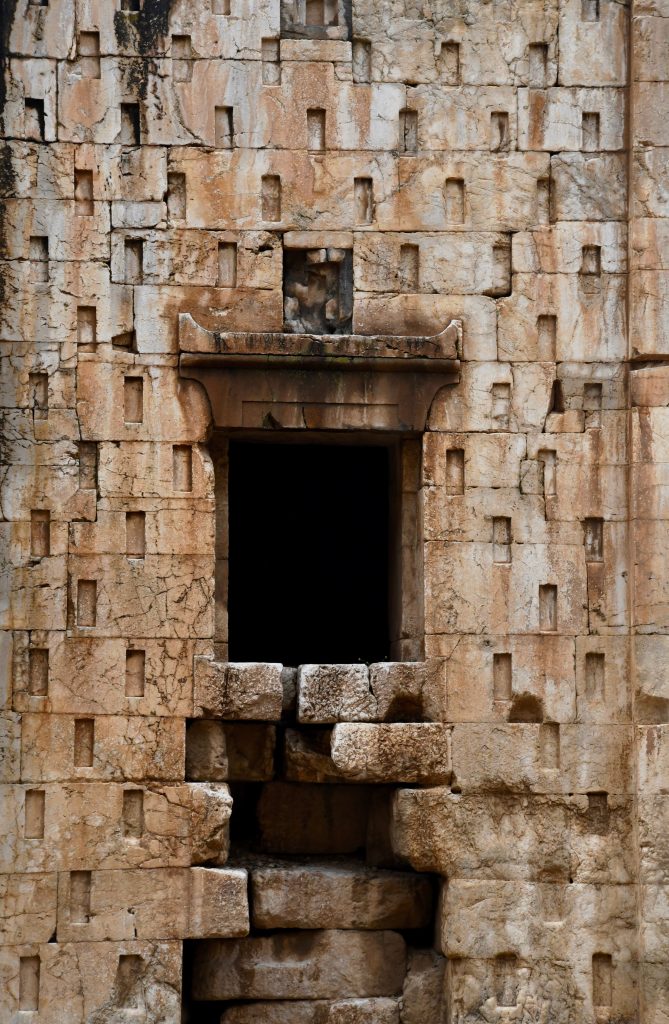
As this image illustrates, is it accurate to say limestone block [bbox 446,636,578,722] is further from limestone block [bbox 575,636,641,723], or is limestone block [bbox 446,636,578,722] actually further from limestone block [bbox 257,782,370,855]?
limestone block [bbox 257,782,370,855]

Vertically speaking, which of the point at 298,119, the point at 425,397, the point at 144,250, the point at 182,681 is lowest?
the point at 182,681

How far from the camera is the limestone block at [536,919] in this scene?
534 inches

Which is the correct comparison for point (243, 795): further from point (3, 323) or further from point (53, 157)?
point (53, 157)

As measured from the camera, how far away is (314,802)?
1432cm

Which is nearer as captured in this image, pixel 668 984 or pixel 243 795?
pixel 668 984

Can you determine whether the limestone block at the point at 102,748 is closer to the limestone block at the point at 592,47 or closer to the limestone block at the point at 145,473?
the limestone block at the point at 145,473

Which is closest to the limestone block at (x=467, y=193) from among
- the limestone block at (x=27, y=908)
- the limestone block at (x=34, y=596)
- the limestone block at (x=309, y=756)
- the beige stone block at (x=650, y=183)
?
the beige stone block at (x=650, y=183)

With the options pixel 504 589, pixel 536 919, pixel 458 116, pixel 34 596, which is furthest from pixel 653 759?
pixel 458 116

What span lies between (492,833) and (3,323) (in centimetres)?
577

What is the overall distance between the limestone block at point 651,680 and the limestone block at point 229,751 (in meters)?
3.04

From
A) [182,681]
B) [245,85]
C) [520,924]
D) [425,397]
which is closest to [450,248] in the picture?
[425,397]

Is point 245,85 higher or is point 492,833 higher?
point 245,85

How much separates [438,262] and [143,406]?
2.75 meters

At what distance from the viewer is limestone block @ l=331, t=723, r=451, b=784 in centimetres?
1356
